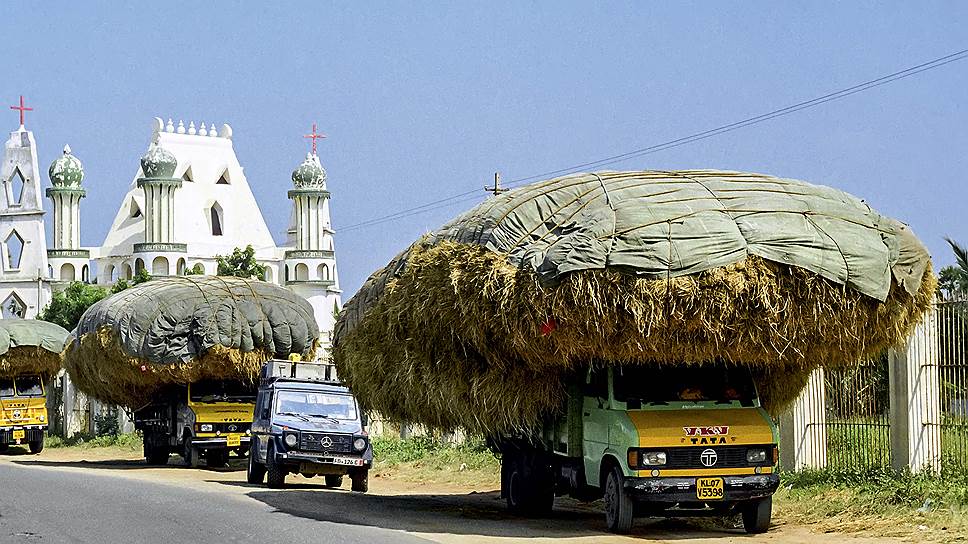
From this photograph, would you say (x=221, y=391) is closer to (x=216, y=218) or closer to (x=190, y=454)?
(x=190, y=454)

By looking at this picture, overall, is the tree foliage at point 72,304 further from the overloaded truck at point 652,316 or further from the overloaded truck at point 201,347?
the overloaded truck at point 652,316

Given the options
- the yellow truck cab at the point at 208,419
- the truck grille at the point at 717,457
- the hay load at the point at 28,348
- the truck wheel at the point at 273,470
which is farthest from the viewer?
the hay load at the point at 28,348

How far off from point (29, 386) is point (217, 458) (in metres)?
11.9

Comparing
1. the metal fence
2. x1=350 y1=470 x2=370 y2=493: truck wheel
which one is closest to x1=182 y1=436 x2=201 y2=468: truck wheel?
x1=350 y1=470 x2=370 y2=493: truck wheel

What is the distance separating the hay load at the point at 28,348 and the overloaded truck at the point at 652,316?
26.6 metres

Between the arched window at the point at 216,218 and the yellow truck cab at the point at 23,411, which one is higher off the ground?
the arched window at the point at 216,218

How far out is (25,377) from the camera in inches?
1671

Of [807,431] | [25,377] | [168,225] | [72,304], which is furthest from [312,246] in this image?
[807,431]

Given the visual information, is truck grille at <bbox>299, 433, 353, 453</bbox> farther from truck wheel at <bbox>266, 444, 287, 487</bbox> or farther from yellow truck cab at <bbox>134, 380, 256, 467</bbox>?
yellow truck cab at <bbox>134, 380, 256, 467</bbox>

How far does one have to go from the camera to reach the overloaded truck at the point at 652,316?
49.2 feet

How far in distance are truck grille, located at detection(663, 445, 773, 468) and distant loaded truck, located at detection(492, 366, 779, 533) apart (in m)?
0.01

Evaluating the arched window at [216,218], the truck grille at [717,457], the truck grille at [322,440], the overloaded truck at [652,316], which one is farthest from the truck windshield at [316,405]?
the arched window at [216,218]

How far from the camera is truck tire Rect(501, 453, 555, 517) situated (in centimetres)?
1862

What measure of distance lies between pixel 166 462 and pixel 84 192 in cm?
Answer: 7252
